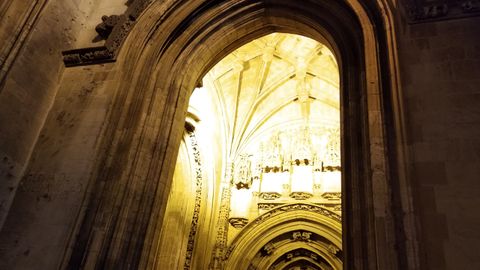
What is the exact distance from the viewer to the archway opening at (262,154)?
9.41 m

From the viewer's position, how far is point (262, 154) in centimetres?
1080

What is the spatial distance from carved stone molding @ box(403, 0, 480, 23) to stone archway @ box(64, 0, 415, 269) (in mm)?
280

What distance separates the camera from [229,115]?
1061cm

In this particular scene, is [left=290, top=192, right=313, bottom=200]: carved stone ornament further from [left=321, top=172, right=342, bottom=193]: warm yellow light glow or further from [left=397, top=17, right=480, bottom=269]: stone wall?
[left=397, top=17, right=480, bottom=269]: stone wall

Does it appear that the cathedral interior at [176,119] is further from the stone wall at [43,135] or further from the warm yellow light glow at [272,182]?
the warm yellow light glow at [272,182]

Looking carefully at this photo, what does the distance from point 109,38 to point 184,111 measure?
1.30 m

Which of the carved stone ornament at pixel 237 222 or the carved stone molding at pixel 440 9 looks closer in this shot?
the carved stone molding at pixel 440 9

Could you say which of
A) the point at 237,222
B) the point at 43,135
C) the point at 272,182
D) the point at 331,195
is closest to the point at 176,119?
the point at 43,135

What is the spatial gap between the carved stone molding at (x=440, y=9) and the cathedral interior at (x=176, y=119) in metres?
0.01

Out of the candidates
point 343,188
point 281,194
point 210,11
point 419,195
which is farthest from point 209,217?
point 419,195

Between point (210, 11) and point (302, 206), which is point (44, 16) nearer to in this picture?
point (210, 11)

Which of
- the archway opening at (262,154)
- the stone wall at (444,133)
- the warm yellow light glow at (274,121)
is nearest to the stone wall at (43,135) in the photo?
the stone wall at (444,133)

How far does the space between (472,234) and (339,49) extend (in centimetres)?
251

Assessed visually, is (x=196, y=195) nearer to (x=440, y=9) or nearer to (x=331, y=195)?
(x=331, y=195)
